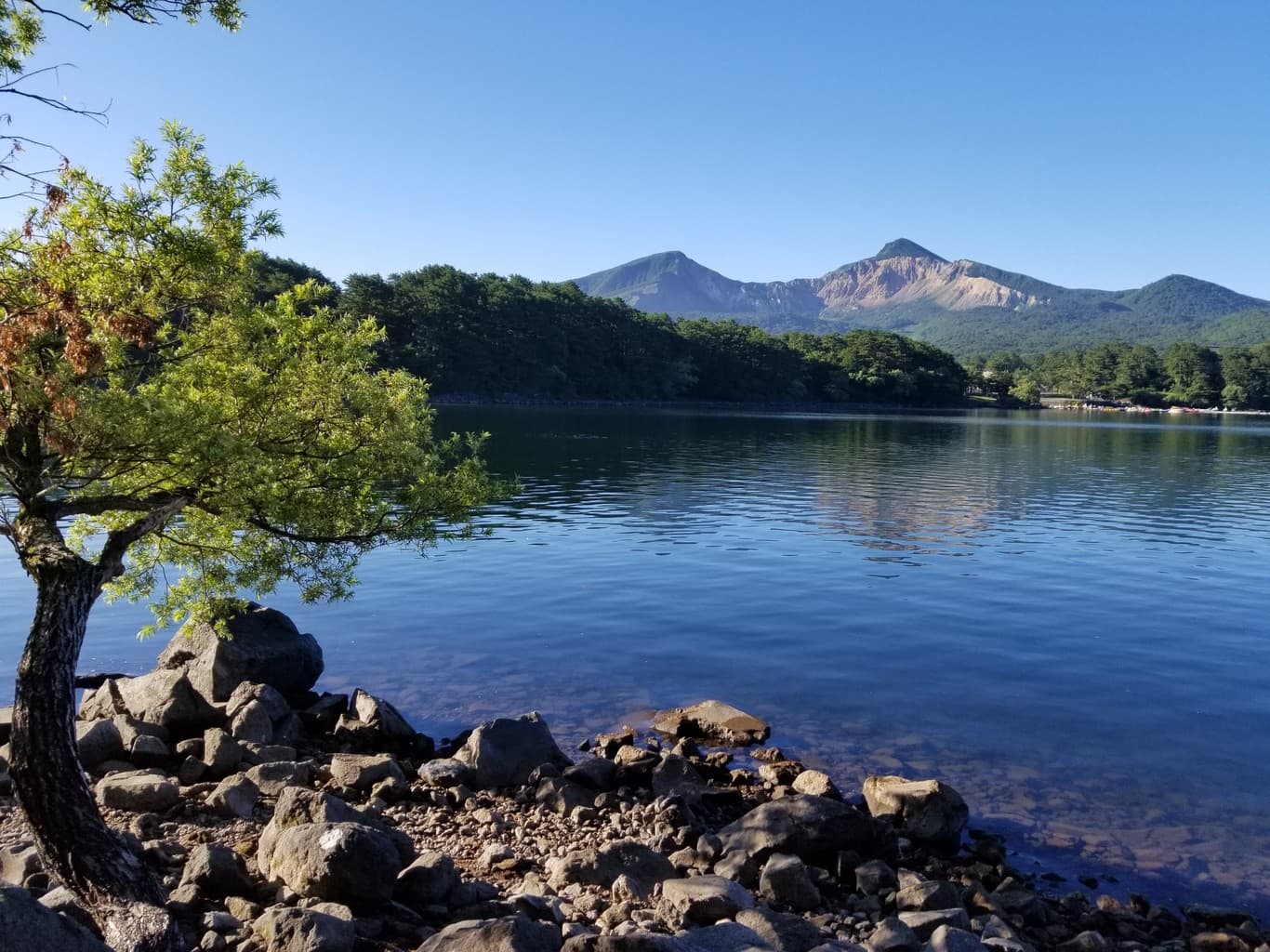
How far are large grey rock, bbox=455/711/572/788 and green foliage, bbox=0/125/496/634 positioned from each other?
3807 mm

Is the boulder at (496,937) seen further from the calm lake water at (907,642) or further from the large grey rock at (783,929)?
the calm lake water at (907,642)

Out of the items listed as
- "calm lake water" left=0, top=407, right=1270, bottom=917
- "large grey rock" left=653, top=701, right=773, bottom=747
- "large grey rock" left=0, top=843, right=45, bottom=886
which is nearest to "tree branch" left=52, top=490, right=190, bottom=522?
"large grey rock" left=0, top=843, right=45, bottom=886

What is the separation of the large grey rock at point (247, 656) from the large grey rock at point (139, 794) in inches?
190

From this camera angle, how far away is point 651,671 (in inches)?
920

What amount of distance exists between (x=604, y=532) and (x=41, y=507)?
33.3 m

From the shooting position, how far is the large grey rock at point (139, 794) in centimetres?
1387

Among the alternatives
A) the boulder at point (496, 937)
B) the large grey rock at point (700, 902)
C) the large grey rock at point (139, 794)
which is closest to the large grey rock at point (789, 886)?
the large grey rock at point (700, 902)

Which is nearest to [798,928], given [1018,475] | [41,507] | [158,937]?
[158,937]

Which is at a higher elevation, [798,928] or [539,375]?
[539,375]

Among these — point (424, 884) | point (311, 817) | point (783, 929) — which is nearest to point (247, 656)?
point (311, 817)

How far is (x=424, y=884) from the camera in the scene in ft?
35.8

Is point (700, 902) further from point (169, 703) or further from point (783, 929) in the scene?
point (169, 703)

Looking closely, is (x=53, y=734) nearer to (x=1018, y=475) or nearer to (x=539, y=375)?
(x=1018, y=475)

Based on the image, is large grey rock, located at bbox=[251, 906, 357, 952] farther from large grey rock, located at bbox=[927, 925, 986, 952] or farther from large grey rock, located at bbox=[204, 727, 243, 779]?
large grey rock, located at bbox=[204, 727, 243, 779]
